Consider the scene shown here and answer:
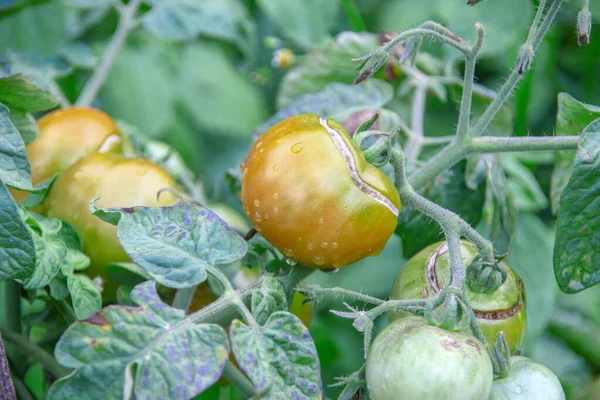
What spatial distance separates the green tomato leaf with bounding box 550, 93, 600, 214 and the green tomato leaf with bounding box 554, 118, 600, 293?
119 mm

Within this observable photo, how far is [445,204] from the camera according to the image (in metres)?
0.96

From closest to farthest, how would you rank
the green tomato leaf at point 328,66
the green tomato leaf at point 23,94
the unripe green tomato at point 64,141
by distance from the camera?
1. the green tomato leaf at point 23,94
2. the unripe green tomato at point 64,141
3. the green tomato leaf at point 328,66

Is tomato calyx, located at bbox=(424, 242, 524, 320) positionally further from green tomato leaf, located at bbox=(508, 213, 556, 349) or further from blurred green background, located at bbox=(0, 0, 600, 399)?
green tomato leaf, located at bbox=(508, 213, 556, 349)

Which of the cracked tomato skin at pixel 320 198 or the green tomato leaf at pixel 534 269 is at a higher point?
the cracked tomato skin at pixel 320 198

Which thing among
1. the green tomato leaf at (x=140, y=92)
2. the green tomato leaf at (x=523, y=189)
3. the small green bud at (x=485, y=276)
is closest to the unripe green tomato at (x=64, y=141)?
the small green bud at (x=485, y=276)

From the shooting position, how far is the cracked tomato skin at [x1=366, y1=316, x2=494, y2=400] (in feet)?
1.80

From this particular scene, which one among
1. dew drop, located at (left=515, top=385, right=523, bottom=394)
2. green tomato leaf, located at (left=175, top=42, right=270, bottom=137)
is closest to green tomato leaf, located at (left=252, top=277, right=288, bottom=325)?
dew drop, located at (left=515, top=385, right=523, bottom=394)

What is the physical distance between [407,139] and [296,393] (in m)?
0.64

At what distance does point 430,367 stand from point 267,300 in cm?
17

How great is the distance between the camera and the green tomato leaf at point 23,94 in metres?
0.77

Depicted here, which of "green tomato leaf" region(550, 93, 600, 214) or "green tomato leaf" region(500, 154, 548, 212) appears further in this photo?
"green tomato leaf" region(500, 154, 548, 212)

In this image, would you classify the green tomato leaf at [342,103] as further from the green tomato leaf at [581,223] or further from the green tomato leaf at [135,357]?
the green tomato leaf at [135,357]

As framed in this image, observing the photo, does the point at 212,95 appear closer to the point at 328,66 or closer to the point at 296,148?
the point at 328,66

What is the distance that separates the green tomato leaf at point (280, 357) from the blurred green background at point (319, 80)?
1.48 ft
